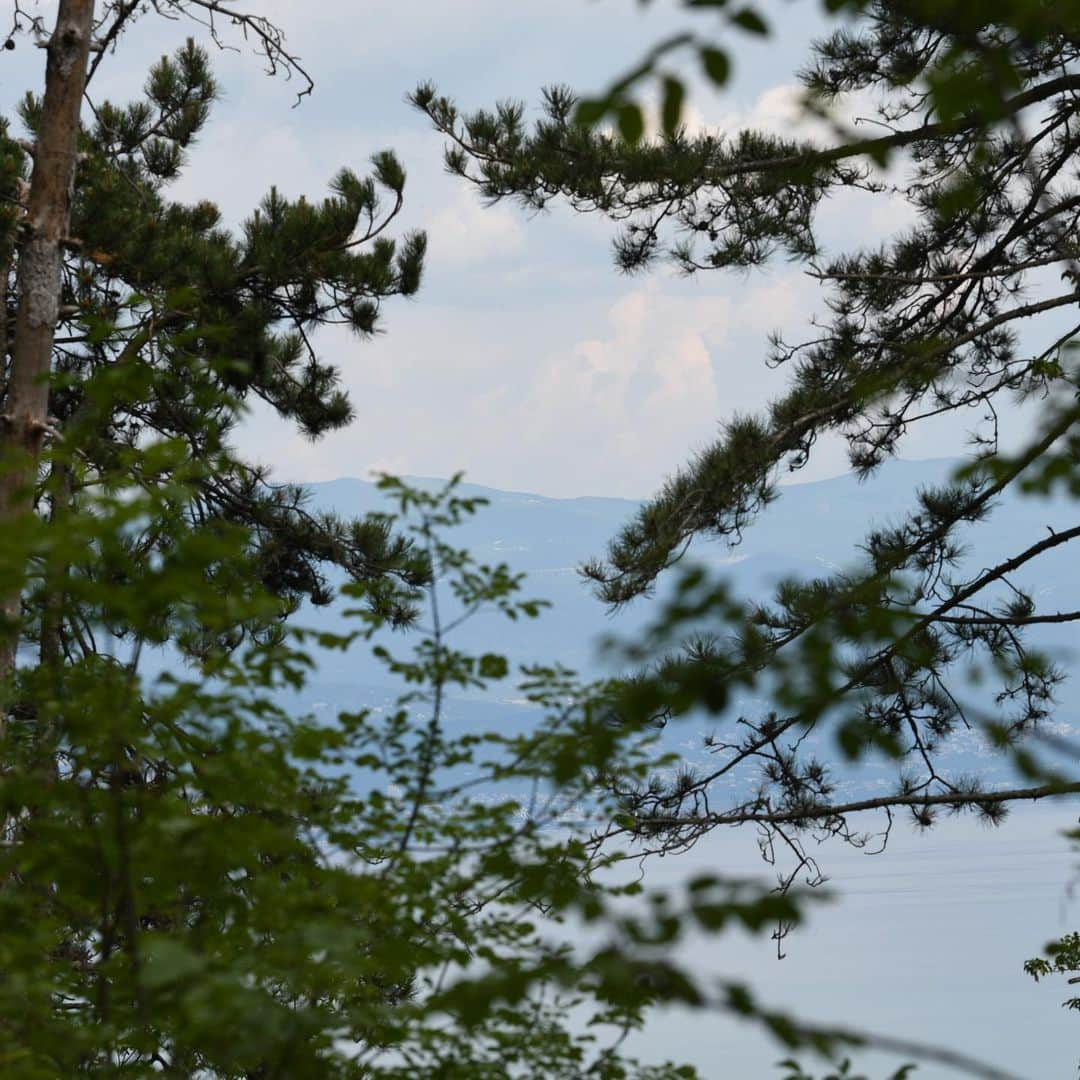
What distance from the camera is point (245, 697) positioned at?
2260 mm

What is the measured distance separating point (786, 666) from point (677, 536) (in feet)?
11.1

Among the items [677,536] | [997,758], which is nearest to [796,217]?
[677,536]

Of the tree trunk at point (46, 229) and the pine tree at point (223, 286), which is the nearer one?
the tree trunk at point (46, 229)

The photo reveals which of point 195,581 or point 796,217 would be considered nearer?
point 195,581

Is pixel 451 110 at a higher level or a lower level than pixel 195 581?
higher

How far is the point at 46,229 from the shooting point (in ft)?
14.9

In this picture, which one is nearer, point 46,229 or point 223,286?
point 46,229

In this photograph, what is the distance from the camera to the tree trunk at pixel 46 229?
4.41m

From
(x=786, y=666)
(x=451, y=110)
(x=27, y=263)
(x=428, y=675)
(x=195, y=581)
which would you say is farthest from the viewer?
(x=451, y=110)

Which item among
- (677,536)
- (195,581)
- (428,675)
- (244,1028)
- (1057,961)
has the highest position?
(677,536)

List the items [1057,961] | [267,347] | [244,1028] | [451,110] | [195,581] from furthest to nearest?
[267,347] → [1057,961] → [451,110] → [195,581] → [244,1028]

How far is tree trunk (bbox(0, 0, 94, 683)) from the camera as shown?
4.41 m

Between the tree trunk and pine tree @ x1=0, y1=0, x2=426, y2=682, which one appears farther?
pine tree @ x1=0, y1=0, x2=426, y2=682

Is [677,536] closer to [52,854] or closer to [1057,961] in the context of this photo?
[1057,961]
